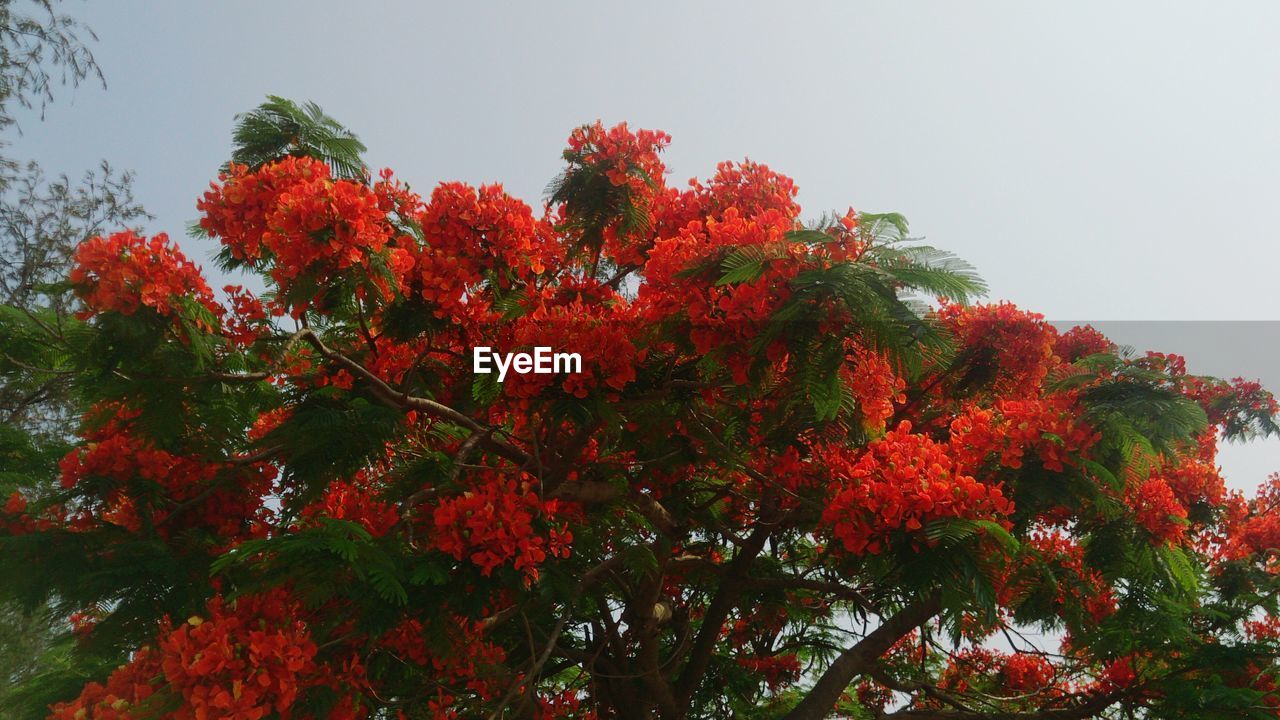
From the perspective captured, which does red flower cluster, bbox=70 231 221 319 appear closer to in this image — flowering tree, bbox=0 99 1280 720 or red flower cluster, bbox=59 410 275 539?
flowering tree, bbox=0 99 1280 720

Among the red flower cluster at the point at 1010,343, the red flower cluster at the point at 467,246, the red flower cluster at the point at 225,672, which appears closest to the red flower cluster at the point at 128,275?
the red flower cluster at the point at 467,246

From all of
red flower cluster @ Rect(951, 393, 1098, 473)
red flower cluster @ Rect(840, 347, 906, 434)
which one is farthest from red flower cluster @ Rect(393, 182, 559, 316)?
red flower cluster @ Rect(951, 393, 1098, 473)

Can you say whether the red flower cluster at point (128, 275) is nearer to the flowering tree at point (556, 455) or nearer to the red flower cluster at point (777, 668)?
the flowering tree at point (556, 455)

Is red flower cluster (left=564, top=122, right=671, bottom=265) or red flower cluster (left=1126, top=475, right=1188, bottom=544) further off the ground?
red flower cluster (left=564, top=122, right=671, bottom=265)

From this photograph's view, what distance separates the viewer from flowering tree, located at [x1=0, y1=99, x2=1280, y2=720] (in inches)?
145

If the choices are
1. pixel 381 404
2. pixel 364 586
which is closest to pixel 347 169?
pixel 381 404

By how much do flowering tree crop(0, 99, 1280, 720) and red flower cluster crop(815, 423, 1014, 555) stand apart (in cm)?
2

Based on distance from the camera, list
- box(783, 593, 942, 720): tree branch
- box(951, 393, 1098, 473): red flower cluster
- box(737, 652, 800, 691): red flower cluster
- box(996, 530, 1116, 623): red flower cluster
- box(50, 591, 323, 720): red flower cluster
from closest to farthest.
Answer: box(50, 591, 323, 720): red flower cluster
box(951, 393, 1098, 473): red flower cluster
box(996, 530, 1116, 623): red flower cluster
box(783, 593, 942, 720): tree branch
box(737, 652, 800, 691): red flower cluster

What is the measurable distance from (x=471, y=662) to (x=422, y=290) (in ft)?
6.72

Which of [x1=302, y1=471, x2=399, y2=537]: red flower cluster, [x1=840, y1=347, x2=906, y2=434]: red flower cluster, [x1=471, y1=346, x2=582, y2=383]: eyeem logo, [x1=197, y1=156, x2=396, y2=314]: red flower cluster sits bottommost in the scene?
[x1=302, y1=471, x2=399, y2=537]: red flower cluster

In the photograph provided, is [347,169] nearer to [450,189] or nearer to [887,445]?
[450,189]

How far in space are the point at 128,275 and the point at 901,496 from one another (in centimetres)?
347

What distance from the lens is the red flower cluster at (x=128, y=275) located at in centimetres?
378

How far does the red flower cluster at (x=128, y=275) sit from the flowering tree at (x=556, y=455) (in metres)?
0.01
